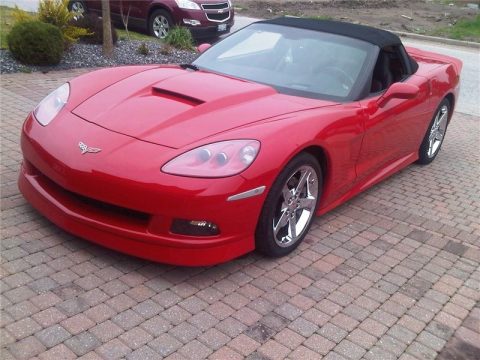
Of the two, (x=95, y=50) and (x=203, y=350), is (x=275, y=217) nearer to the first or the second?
(x=203, y=350)

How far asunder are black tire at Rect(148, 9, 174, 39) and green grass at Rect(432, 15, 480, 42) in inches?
361

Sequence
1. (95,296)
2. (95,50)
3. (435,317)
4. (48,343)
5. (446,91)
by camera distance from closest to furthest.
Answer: (48,343), (95,296), (435,317), (446,91), (95,50)

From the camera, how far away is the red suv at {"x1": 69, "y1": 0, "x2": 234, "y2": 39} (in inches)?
474

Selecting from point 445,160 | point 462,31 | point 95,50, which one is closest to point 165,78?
point 445,160

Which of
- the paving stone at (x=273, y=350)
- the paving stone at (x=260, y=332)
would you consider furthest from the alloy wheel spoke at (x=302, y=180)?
the paving stone at (x=273, y=350)

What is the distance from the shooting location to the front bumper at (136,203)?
10.4 feet

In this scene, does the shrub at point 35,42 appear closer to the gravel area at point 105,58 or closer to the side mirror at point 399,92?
the gravel area at point 105,58

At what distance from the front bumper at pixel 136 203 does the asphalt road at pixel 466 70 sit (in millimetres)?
7117

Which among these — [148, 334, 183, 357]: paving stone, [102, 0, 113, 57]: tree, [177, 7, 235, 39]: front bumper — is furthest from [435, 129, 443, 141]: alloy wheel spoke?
[177, 7, 235, 39]: front bumper

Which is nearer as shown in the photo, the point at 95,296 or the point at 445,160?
the point at 95,296

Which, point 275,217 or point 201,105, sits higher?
point 201,105

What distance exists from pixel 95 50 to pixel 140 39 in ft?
6.42

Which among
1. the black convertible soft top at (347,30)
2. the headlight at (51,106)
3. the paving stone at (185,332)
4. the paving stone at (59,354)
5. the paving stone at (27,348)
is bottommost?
the paving stone at (185,332)

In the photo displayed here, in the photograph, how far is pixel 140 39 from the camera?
446 inches
